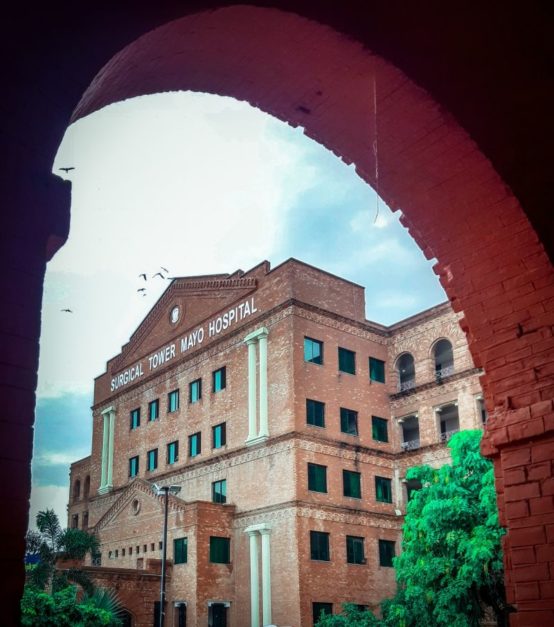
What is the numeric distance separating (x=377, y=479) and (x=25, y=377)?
30.6 meters

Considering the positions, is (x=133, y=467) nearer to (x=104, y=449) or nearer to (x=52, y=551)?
(x=104, y=449)

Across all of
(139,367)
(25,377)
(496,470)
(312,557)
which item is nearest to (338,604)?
(312,557)

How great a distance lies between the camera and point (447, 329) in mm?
32625

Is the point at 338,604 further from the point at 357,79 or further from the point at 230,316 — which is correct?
the point at 357,79

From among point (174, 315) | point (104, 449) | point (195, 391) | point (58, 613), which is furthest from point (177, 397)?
point (58, 613)

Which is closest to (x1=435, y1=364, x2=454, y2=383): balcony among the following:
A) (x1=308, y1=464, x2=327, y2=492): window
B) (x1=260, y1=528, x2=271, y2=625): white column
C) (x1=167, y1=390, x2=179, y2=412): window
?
(x1=308, y1=464, x2=327, y2=492): window

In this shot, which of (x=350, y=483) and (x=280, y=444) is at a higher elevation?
(x=280, y=444)

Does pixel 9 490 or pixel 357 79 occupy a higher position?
pixel 357 79

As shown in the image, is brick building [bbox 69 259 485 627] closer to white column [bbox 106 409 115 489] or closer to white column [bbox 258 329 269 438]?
white column [bbox 258 329 269 438]

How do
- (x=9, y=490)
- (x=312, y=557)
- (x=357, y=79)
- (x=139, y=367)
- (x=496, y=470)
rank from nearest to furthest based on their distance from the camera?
(x=9, y=490)
(x=357, y=79)
(x=496, y=470)
(x=312, y=557)
(x=139, y=367)

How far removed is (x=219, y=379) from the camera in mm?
33750

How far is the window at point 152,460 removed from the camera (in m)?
36.7

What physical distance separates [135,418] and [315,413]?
12412 mm

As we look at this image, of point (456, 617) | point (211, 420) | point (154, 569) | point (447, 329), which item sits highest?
point (447, 329)
